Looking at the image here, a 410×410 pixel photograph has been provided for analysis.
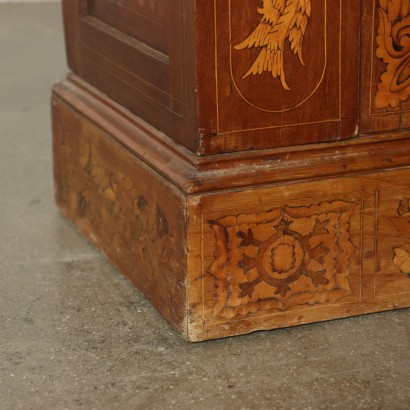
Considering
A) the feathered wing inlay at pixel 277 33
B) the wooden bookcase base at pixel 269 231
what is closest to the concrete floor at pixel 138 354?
the wooden bookcase base at pixel 269 231

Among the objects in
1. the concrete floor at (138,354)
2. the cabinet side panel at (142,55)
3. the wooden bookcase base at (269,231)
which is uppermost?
the cabinet side panel at (142,55)

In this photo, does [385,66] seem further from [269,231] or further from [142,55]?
[142,55]

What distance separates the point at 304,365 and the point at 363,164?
1.28 ft

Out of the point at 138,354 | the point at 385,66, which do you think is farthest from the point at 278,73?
the point at 138,354

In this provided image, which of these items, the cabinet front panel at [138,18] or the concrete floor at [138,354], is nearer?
the concrete floor at [138,354]

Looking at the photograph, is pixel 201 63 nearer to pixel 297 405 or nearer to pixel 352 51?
pixel 352 51

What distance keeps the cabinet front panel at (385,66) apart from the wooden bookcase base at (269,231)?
0.12 feet

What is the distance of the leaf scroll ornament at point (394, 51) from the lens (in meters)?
1.99

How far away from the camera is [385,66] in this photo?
79.6 inches

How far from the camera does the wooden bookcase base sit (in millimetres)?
1963

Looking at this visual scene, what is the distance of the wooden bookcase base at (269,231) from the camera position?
196 centimetres

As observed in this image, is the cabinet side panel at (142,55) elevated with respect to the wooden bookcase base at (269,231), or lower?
elevated

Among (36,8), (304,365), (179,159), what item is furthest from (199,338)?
(36,8)

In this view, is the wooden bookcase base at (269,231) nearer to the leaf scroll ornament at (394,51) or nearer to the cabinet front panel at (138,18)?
the leaf scroll ornament at (394,51)
